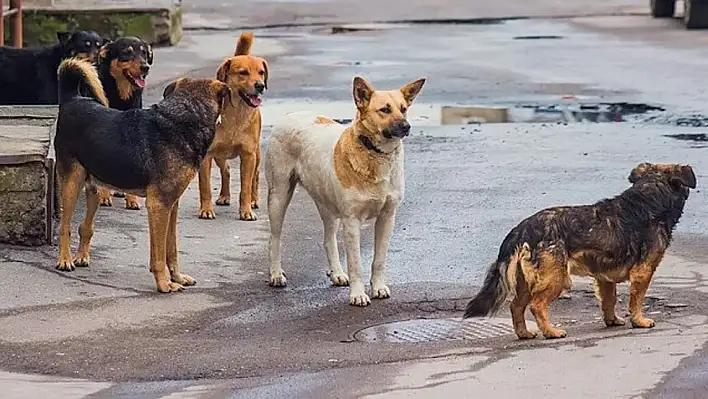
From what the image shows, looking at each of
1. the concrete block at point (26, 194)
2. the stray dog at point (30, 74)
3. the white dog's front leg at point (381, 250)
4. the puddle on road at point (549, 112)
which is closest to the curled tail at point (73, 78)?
the concrete block at point (26, 194)

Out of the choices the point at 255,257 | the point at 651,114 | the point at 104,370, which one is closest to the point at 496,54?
the point at 651,114

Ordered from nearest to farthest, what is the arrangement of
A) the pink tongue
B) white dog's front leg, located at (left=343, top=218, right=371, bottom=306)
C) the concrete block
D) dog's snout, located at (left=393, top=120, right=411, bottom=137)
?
dog's snout, located at (left=393, top=120, right=411, bottom=137), white dog's front leg, located at (left=343, top=218, right=371, bottom=306), the concrete block, the pink tongue

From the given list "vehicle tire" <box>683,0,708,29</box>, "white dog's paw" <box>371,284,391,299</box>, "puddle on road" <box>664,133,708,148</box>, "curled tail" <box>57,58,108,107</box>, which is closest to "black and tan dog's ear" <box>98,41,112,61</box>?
"curled tail" <box>57,58,108,107</box>

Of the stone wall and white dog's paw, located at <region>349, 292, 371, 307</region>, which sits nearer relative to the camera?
white dog's paw, located at <region>349, 292, 371, 307</region>

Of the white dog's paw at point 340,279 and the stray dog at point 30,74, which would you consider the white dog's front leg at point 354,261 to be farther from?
the stray dog at point 30,74

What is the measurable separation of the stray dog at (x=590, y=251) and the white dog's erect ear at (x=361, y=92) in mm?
1336

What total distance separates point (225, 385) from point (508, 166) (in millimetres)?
6836

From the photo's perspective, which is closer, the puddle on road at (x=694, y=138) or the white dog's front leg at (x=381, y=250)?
the white dog's front leg at (x=381, y=250)

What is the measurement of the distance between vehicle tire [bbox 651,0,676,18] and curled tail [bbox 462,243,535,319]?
22.0m

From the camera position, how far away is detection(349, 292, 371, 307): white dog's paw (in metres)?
8.47

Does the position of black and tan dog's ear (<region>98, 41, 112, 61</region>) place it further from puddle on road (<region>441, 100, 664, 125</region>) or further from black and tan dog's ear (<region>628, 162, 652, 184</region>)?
puddle on road (<region>441, 100, 664, 125</region>)

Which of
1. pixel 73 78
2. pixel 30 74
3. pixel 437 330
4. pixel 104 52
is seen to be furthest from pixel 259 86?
pixel 437 330

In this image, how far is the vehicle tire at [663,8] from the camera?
93.5 feet

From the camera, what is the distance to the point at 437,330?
312 inches
